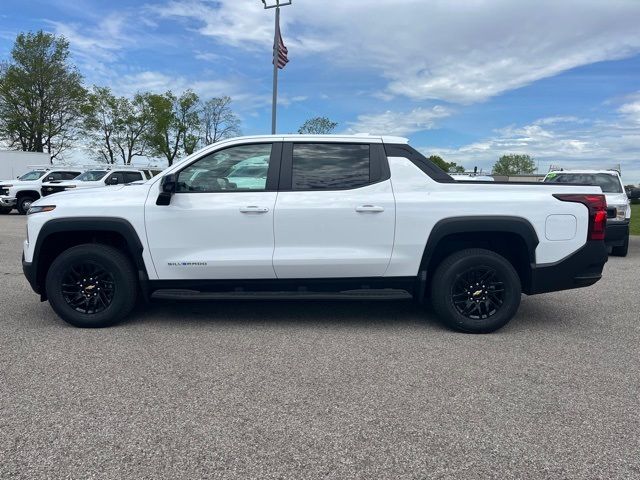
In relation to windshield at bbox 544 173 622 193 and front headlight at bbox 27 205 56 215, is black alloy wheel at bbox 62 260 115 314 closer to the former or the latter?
front headlight at bbox 27 205 56 215

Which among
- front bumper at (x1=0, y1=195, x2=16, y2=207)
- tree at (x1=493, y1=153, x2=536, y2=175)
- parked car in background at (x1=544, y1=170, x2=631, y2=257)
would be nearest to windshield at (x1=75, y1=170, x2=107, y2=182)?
front bumper at (x1=0, y1=195, x2=16, y2=207)

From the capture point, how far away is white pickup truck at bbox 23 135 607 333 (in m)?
4.61

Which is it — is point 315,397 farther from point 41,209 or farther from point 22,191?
point 22,191

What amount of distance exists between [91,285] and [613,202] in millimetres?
9113

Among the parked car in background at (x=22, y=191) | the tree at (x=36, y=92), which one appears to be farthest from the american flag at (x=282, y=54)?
the tree at (x=36, y=92)

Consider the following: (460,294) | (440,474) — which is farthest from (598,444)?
(460,294)

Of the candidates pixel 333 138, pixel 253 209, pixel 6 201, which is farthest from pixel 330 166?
pixel 6 201

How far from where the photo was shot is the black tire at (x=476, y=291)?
4652 mm

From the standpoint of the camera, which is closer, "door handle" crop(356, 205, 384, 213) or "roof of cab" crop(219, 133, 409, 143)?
"door handle" crop(356, 205, 384, 213)

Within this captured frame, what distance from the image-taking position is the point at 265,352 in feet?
13.7

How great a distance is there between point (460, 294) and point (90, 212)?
353 centimetres

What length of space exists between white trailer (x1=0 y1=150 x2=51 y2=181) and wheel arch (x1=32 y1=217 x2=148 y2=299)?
28204 mm

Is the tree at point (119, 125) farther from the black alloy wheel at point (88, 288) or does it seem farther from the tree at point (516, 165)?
the tree at point (516, 165)

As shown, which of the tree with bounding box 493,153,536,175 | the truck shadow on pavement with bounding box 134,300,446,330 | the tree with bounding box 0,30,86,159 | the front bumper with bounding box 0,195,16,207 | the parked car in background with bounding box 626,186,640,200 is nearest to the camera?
the truck shadow on pavement with bounding box 134,300,446,330
